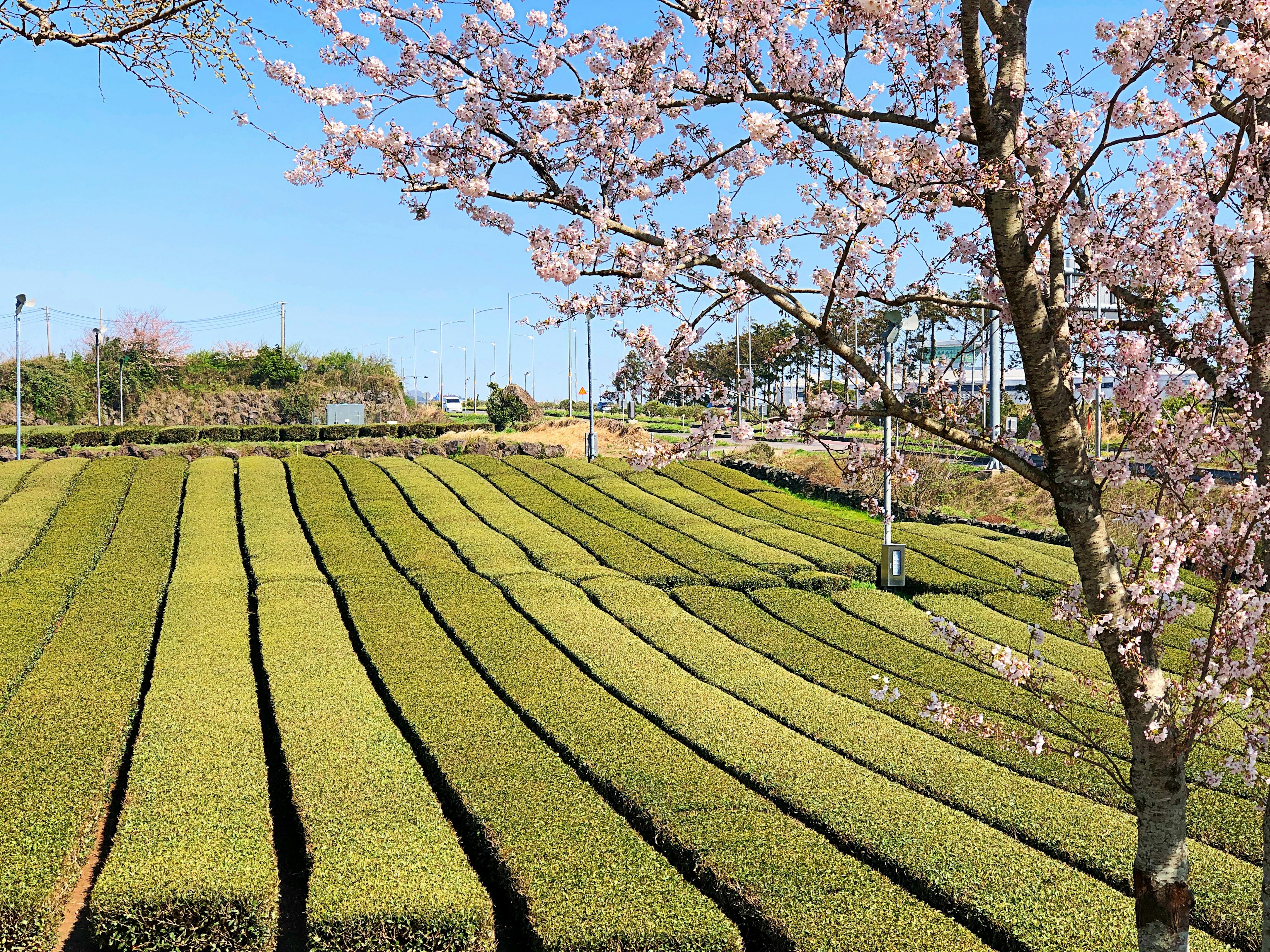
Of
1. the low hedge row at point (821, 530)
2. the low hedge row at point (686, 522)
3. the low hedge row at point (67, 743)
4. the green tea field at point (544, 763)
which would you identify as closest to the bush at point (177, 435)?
the low hedge row at point (686, 522)

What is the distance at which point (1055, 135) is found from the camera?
460 cm

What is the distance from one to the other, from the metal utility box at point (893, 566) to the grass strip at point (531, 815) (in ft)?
24.8

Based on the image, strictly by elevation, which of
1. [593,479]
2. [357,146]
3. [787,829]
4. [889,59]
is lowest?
[787,829]

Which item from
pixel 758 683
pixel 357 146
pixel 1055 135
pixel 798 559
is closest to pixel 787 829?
pixel 758 683

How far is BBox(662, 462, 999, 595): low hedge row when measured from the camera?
1595 cm

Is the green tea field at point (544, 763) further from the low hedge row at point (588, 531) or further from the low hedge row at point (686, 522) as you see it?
the low hedge row at point (686, 522)

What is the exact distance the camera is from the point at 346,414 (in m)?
47.1

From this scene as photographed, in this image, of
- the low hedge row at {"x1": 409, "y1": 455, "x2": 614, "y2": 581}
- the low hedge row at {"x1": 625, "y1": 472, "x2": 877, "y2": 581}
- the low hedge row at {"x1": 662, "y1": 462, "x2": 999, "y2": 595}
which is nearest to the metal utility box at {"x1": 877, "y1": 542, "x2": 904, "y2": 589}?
the low hedge row at {"x1": 662, "y1": 462, "x2": 999, "y2": 595}

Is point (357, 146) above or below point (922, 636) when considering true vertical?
above

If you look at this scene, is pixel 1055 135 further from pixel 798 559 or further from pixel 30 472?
pixel 30 472

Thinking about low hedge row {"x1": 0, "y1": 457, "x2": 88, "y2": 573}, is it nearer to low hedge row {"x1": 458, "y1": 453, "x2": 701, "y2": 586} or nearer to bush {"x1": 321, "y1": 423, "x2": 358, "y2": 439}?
low hedge row {"x1": 458, "y1": 453, "x2": 701, "y2": 586}

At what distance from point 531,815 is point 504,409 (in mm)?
33144

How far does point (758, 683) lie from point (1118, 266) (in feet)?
23.9

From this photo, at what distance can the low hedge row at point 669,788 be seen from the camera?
6230 millimetres
